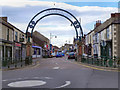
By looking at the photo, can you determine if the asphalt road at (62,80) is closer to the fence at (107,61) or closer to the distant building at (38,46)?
the fence at (107,61)

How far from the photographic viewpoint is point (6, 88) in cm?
828

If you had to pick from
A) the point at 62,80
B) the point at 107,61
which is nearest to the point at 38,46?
the point at 107,61

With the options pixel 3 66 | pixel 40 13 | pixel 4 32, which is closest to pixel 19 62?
pixel 3 66

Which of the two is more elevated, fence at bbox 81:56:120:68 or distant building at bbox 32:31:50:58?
distant building at bbox 32:31:50:58

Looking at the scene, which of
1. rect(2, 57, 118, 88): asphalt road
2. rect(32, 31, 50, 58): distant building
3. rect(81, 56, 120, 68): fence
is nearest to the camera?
rect(2, 57, 118, 88): asphalt road

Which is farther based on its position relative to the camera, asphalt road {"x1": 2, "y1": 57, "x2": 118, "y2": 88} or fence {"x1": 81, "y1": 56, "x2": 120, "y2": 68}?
fence {"x1": 81, "y1": 56, "x2": 120, "y2": 68}

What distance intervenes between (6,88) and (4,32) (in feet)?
58.7

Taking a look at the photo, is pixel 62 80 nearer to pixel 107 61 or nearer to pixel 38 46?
pixel 107 61

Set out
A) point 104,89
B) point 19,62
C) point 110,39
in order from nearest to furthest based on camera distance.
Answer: point 104,89
point 19,62
point 110,39

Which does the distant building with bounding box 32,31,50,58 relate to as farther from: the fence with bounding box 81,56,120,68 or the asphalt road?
the asphalt road

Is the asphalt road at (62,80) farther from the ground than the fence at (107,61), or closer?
closer

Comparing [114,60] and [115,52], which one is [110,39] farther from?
[114,60]

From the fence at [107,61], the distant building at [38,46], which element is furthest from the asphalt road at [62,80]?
the distant building at [38,46]

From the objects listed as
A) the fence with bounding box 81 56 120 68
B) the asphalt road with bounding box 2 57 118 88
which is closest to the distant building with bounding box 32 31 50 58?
the fence with bounding box 81 56 120 68
